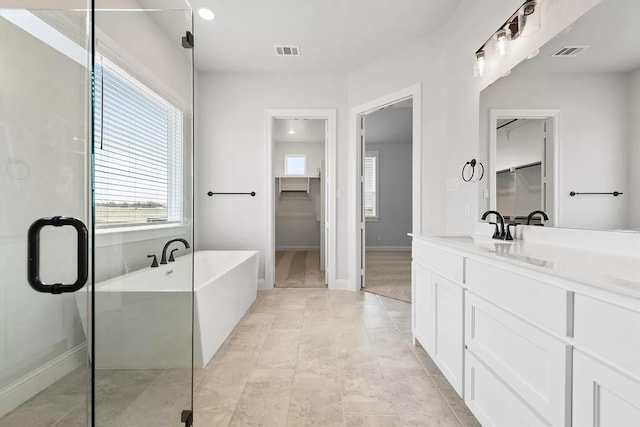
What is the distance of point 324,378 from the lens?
1.81 metres

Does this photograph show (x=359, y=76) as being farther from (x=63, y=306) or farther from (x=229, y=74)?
(x=63, y=306)

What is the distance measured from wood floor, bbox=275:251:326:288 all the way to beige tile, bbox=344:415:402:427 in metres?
2.48

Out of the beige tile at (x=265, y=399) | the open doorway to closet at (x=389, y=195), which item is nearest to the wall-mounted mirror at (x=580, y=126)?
the beige tile at (x=265, y=399)

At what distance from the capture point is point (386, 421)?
1.44m

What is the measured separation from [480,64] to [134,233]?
97.5 inches

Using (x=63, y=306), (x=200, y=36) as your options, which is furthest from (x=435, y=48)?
(x=63, y=306)

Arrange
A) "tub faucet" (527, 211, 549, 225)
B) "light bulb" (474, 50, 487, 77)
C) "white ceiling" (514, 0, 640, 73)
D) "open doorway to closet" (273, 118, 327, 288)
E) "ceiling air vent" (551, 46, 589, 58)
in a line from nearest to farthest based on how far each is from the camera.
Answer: "white ceiling" (514, 0, 640, 73) → "ceiling air vent" (551, 46, 589, 58) → "tub faucet" (527, 211, 549, 225) → "light bulb" (474, 50, 487, 77) → "open doorway to closet" (273, 118, 327, 288)

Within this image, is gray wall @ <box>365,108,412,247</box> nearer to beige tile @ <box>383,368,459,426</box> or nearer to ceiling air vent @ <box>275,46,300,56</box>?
ceiling air vent @ <box>275,46,300,56</box>

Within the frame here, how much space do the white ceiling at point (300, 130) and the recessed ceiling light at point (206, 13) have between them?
2.05 m

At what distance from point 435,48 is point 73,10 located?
278cm

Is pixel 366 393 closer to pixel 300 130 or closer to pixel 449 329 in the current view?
pixel 449 329

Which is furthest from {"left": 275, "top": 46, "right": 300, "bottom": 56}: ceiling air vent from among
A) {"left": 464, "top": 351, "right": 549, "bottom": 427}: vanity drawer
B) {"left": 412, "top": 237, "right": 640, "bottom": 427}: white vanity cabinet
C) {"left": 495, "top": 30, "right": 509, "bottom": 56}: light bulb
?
{"left": 464, "top": 351, "right": 549, "bottom": 427}: vanity drawer

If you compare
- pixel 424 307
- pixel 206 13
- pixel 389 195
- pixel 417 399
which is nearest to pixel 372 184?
pixel 389 195

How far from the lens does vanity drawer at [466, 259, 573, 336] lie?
2.76ft
